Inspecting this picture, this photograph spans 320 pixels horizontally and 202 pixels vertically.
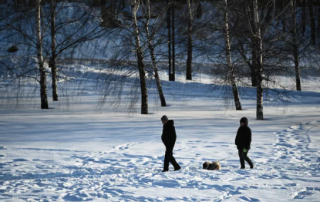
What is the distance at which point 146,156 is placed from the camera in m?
10.8

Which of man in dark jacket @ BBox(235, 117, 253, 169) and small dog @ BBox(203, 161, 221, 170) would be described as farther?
small dog @ BBox(203, 161, 221, 170)

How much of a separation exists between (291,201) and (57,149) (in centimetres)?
717

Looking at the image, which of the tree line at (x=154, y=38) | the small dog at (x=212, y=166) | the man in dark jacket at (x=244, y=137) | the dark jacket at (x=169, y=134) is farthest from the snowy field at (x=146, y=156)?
the tree line at (x=154, y=38)

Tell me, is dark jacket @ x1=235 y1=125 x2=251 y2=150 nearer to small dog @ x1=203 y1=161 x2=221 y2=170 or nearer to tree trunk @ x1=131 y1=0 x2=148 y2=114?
small dog @ x1=203 y1=161 x2=221 y2=170

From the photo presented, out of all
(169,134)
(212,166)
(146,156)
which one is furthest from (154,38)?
(212,166)

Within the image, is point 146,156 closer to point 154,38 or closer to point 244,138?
point 244,138

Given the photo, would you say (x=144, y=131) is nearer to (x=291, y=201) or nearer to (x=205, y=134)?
(x=205, y=134)

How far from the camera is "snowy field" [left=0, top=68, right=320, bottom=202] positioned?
24.4 ft

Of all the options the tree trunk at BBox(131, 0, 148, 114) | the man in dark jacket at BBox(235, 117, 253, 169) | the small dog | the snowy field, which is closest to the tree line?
the tree trunk at BBox(131, 0, 148, 114)

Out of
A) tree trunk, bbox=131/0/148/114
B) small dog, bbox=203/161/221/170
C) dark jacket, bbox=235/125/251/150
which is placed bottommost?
small dog, bbox=203/161/221/170

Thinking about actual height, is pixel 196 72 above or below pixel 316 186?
above

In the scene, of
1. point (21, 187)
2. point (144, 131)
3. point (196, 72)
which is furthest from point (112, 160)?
point (196, 72)

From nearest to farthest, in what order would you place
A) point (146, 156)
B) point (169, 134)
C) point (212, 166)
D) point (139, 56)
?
point (169, 134), point (212, 166), point (146, 156), point (139, 56)

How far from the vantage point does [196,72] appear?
118 feet
